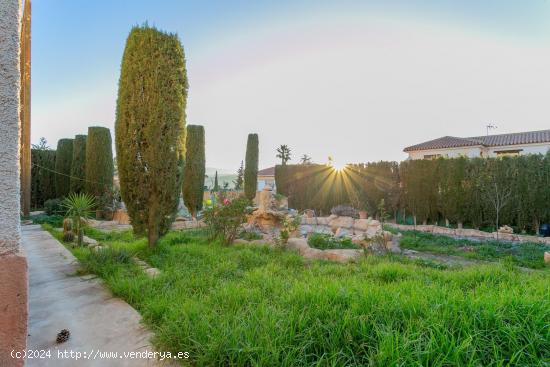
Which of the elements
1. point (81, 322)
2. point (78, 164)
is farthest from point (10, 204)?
point (78, 164)

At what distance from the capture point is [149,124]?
4.41 m

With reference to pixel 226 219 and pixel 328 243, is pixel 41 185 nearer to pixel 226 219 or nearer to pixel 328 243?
pixel 226 219

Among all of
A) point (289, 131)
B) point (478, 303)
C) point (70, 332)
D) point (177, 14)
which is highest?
point (177, 14)

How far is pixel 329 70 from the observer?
22.8 feet

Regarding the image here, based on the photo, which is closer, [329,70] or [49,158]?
[329,70]

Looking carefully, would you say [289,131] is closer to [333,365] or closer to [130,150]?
[130,150]

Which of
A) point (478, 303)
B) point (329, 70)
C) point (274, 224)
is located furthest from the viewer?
point (274, 224)

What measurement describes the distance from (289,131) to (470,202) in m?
7.77

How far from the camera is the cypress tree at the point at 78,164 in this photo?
38.4ft

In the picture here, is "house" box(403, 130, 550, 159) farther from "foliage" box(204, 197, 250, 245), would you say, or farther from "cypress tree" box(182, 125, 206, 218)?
"foliage" box(204, 197, 250, 245)

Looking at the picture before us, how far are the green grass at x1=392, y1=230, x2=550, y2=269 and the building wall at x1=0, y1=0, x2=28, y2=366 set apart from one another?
7024 mm

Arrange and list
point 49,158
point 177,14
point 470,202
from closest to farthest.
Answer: point 177,14 < point 470,202 < point 49,158

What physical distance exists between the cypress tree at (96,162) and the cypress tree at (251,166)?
8.14 m

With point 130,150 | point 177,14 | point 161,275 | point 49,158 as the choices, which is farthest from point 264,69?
point 49,158
